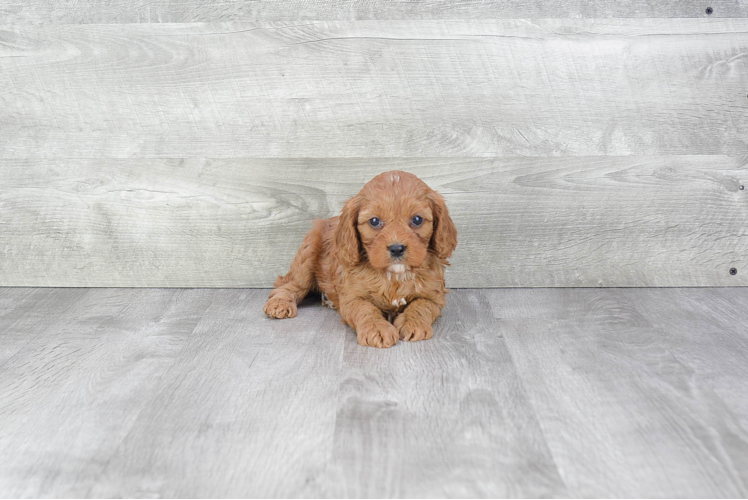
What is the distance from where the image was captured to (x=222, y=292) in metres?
2.71

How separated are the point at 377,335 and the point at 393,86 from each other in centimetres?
101

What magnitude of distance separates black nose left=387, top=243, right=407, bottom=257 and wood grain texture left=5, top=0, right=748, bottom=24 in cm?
100

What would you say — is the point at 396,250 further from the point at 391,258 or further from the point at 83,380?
the point at 83,380

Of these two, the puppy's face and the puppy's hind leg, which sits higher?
the puppy's face

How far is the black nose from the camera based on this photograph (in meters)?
2.04

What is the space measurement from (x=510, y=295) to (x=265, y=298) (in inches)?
37.1

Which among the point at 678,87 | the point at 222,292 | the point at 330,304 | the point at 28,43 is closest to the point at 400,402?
the point at 330,304

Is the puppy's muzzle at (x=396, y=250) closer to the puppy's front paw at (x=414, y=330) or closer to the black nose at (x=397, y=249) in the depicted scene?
the black nose at (x=397, y=249)

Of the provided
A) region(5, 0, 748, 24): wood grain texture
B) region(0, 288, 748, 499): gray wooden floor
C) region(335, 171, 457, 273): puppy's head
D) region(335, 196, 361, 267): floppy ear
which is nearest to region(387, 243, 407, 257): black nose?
region(335, 171, 457, 273): puppy's head

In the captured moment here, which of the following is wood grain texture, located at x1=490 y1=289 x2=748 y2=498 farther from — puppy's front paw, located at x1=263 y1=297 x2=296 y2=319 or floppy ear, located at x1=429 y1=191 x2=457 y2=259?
puppy's front paw, located at x1=263 y1=297 x2=296 y2=319

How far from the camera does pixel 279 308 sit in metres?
2.38

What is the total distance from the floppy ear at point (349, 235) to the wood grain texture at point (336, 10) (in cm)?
85

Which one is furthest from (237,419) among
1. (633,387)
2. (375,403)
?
(633,387)

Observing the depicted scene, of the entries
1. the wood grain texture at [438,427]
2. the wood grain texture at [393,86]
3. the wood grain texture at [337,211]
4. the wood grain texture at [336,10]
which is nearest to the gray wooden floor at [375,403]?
the wood grain texture at [438,427]
